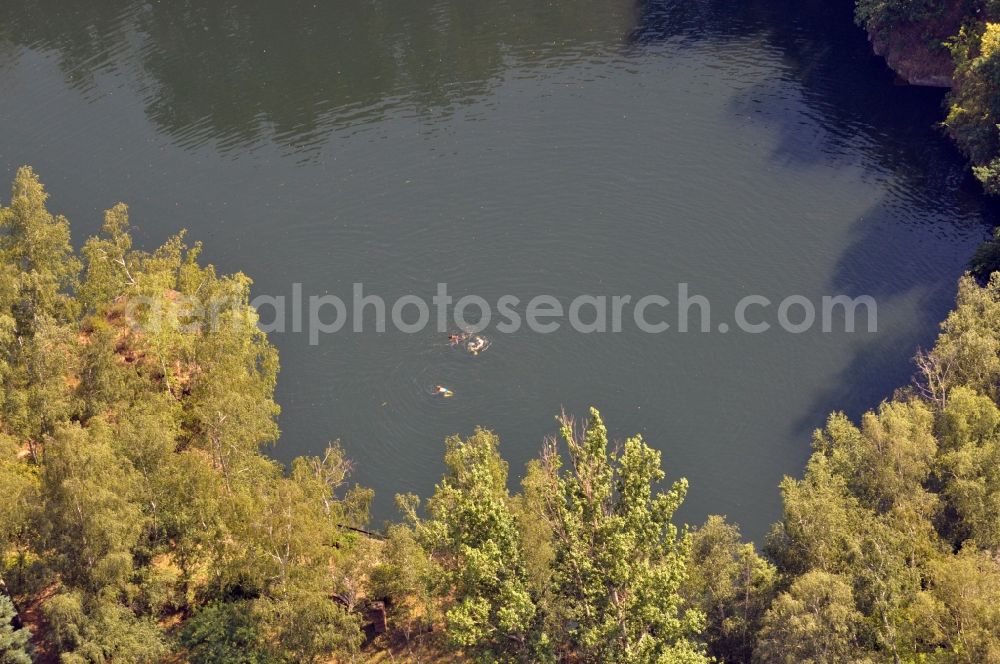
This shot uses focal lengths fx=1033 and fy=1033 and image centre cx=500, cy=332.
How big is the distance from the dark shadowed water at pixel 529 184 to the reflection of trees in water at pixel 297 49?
322 millimetres

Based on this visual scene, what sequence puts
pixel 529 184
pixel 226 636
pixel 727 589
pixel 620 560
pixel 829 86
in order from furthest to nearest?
pixel 829 86 < pixel 529 184 < pixel 226 636 < pixel 727 589 < pixel 620 560

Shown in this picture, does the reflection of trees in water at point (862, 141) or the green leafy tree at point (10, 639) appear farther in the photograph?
the reflection of trees in water at point (862, 141)

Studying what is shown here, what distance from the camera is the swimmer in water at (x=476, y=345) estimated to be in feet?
223

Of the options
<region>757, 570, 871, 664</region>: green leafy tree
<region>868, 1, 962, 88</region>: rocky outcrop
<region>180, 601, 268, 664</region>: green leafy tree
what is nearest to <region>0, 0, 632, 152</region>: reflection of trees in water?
<region>868, 1, 962, 88</region>: rocky outcrop

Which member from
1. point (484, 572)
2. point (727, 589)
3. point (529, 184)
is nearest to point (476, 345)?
point (529, 184)

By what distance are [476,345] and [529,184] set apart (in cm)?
1959

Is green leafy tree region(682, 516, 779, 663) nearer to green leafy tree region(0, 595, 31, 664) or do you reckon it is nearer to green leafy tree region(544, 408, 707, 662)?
green leafy tree region(544, 408, 707, 662)

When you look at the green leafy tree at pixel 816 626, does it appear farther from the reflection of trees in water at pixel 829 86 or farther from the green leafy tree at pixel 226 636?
the reflection of trees in water at pixel 829 86

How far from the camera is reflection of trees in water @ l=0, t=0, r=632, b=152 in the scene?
306 ft

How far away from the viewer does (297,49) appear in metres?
101

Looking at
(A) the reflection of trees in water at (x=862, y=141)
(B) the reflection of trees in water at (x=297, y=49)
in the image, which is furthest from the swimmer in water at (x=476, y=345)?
(B) the reflection of trees in water at (x=297, y=49)

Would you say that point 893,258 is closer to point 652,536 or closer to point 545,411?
point 545,411

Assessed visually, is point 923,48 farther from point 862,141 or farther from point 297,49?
point 297,49

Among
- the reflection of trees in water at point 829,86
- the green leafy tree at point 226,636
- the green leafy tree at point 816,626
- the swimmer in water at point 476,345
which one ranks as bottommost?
the green leafy tree at point 226,636
